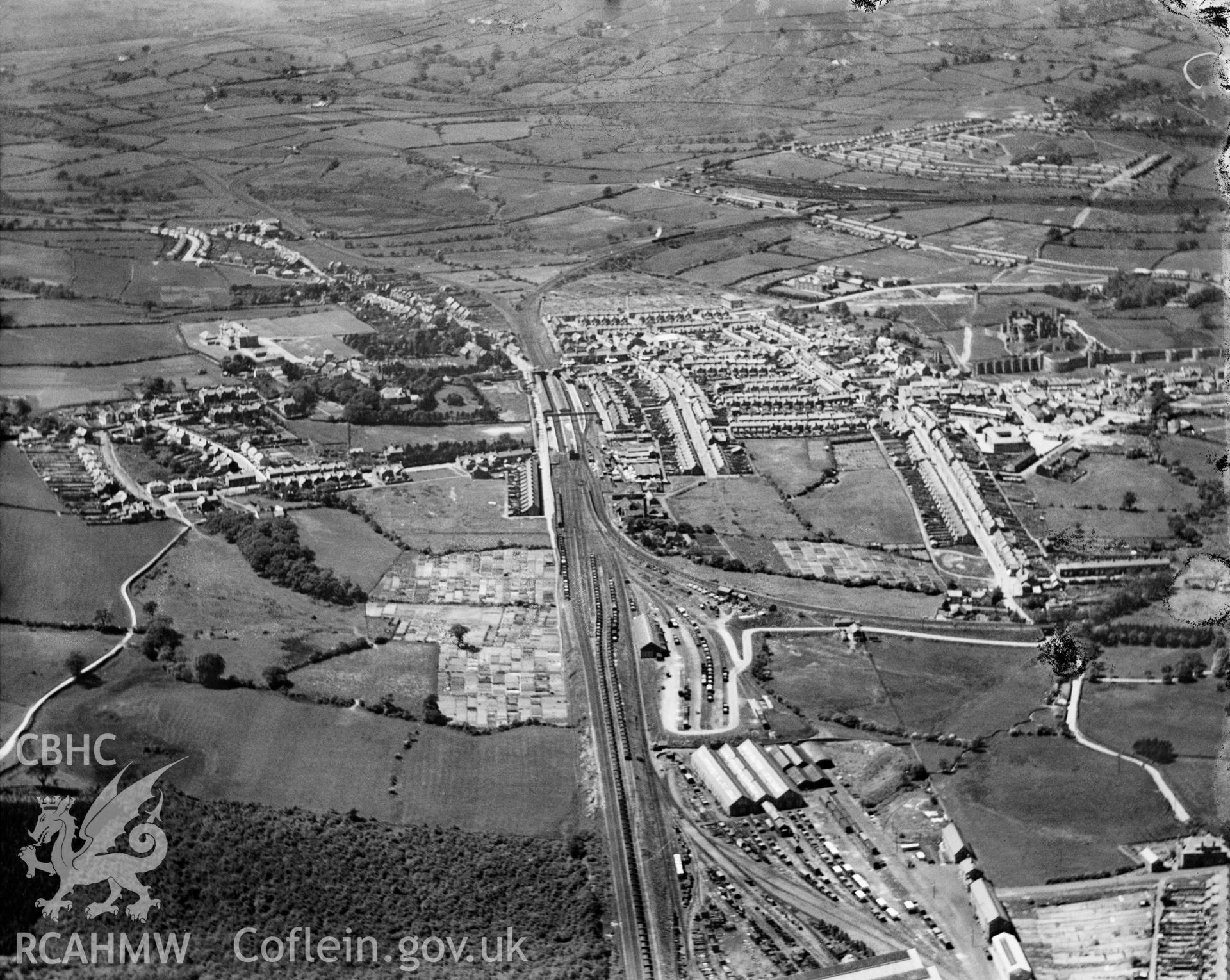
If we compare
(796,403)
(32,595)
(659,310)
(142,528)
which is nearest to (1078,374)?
(796,403)

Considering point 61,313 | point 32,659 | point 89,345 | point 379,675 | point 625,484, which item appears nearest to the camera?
point 32,659

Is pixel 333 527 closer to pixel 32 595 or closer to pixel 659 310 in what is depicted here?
pixel 32 595

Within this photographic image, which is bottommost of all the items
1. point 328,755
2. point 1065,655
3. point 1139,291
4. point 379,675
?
point 1139,291

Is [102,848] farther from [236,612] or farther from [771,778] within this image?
[771,778]

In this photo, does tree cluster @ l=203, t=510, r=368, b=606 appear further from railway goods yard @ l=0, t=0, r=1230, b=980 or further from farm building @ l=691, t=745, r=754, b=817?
farm building @ l=691, t=745, r=754, b=817

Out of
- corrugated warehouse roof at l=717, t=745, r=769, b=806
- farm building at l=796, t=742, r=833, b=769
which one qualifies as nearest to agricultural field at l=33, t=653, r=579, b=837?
corrugated warehouse roof at l=717, t=745, r=769, b=806

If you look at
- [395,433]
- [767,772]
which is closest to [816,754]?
[767,772]

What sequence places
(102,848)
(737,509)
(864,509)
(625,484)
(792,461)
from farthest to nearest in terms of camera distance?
1. (792,461)
2. (625,484)
3. (737,509)
4. (864,509)
5. (102,848)
